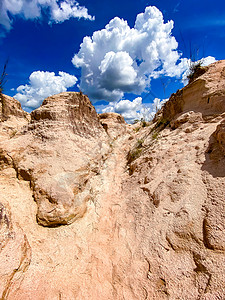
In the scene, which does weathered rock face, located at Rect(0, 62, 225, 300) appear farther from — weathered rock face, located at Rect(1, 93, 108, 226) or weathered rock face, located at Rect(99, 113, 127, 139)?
weathered rock face, located at Rect(99, 113, 127, 139)

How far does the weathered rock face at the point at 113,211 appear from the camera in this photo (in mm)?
1694

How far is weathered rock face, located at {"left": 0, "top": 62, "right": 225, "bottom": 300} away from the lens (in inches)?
66.7

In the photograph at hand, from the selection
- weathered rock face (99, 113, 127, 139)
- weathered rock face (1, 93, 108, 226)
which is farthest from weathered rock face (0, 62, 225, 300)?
weathered rock face (99, 113, 127, 139)

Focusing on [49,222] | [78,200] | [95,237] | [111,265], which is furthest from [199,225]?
[49,222]

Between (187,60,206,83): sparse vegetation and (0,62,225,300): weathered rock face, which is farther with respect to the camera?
(187,60,206,83): sparse vegetation

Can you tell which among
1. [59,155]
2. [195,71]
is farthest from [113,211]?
[195,71]

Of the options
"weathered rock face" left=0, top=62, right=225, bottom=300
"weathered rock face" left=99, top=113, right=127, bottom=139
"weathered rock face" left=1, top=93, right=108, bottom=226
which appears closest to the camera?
"weathered rock face" left=0, top=62, right=225, bottom=300

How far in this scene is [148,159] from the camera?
3.89 meters

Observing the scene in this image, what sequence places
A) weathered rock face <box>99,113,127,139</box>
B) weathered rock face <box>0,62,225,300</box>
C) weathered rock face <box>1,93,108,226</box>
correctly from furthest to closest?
weathered rock face <box>99,113,127,139</box>, weathered rock face <box>1,93,108,226</box>, weathered rock face <box>0,62,225,300</box>

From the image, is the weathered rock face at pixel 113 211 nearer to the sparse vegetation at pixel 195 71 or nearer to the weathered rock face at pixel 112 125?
the sparse vegetation at pixel 195 71

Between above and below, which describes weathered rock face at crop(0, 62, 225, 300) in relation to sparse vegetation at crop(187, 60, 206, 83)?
below

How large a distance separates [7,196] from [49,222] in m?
0.91

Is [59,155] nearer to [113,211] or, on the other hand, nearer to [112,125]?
[113,211]

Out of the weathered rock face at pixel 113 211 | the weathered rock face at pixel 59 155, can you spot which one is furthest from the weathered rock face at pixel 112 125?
the weathered rock face at pixel 113 211
